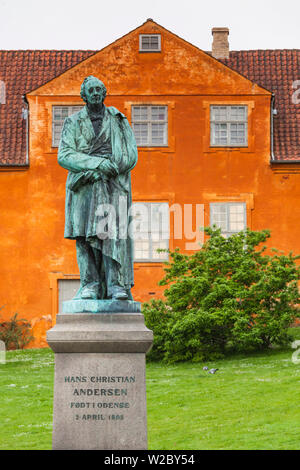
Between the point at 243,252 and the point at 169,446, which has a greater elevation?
the point at 243,252

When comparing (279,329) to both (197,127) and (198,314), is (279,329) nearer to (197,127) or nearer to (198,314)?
(198,314)

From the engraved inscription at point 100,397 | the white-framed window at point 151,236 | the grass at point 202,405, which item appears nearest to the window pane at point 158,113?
the white-framed window at point 151,236

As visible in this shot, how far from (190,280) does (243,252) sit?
6.53ft

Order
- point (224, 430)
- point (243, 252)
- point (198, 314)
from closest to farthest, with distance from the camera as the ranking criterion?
point (224, 430), point (198, 314), point (243, 252)

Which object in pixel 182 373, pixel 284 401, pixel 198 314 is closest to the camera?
pixel 284 401

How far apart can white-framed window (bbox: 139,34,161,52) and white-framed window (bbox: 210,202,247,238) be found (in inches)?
220

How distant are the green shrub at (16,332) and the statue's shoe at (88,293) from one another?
63.5 ft

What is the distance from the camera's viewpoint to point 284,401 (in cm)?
1606

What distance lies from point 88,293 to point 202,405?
709 cm

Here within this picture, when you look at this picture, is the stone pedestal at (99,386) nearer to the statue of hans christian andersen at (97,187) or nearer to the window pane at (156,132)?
the statue of hans christian andersen at (97,187)

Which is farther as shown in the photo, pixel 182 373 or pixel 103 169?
pixel 182 373

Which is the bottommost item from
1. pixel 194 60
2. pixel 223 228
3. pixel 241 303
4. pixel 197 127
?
pixel 241 303

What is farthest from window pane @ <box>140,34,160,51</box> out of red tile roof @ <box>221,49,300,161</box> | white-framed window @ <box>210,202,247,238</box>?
white-framed window @ <box>210,202,247,238</box>

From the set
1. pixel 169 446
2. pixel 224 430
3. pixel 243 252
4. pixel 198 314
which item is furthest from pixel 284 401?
pixel 243 252
